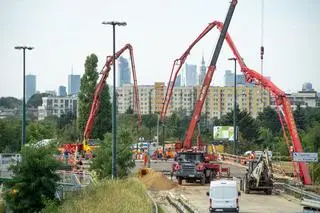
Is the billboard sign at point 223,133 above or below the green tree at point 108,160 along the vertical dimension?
above

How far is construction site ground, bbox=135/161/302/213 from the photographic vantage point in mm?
36031

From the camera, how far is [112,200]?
106ft


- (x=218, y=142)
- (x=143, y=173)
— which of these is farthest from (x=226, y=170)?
(x=218, y=142)

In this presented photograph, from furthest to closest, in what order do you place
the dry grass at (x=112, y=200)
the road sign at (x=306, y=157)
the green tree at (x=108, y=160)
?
the green tree at (x=108, y=160) → the road sign at (x=306, y=157) → the dry grass at (x=112, y=200)

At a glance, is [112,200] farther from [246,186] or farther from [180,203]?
[246,186]

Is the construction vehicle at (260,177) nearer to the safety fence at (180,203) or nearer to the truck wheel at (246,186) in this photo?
the truck wheel at (246,186)

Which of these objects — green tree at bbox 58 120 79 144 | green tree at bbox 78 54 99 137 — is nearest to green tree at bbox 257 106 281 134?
green tree at bbox 58 120 79 144

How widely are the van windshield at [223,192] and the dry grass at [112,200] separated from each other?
317 cm

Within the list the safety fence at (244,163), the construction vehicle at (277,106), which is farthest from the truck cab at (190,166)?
the safety fence at (244,163)

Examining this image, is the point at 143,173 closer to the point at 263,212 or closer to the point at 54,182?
the point at 54,182

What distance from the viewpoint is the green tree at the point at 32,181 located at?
36.5 m

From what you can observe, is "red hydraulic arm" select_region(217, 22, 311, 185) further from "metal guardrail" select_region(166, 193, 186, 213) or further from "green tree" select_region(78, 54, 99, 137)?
"green tree" select_region(78, 54, 99, 137)

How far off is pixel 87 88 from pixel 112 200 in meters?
66.8

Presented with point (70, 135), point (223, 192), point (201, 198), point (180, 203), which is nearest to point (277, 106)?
point (201, 198)
